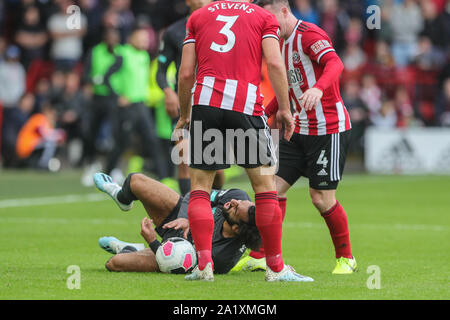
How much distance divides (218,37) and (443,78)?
18267mm

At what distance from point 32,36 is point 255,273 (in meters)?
17.1

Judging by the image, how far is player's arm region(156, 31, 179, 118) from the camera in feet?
32.5

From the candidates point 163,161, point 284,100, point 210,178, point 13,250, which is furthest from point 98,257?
point 163,161

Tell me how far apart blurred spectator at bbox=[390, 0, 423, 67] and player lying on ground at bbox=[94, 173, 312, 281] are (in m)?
18.0

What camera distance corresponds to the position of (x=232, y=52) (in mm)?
6480

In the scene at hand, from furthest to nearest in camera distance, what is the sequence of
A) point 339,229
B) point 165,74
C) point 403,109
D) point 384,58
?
1. point 384,58
2. point 403,109
3. point 165,74
4. point 339,229

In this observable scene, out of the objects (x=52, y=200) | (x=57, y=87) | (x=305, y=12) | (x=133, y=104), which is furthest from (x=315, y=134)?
(x=305, y=12)

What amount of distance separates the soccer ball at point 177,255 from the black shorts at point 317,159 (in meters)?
1.08

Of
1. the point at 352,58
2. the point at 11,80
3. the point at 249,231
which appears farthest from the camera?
the point at 352,58

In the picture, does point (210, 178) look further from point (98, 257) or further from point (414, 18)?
point (414, 18)

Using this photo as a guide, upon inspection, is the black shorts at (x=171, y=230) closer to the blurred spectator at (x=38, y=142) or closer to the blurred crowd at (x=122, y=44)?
the blurred crowd at (x=122, y=44)

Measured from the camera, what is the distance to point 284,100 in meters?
6.45

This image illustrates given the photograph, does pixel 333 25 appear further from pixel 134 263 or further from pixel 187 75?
pixel 187 75

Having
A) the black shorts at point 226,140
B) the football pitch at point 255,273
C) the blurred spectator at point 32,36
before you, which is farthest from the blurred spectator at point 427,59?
the black shorts at point 226,140
